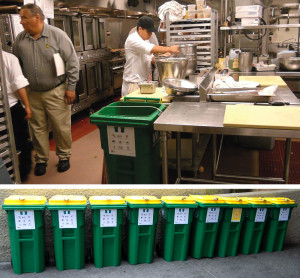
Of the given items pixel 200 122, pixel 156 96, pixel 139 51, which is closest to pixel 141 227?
pixel 200 122

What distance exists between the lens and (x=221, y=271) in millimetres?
1445

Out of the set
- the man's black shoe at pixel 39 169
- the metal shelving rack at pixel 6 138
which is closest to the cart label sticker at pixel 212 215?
the metal shelving rack at pixel 6 138

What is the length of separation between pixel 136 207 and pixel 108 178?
1.22 meters

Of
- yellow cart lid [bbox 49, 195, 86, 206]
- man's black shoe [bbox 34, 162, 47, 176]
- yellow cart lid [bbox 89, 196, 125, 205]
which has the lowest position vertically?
man's black shoe [bbox 34, 162, 47, 176]

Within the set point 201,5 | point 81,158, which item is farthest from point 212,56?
point 81,158

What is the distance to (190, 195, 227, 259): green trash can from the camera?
4.77ft

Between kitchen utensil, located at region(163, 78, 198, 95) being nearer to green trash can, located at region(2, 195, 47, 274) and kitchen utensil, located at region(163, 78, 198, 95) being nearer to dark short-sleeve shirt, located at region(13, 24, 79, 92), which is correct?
dark short-sleeve shirt, located at region(13, 24, 79, 92)

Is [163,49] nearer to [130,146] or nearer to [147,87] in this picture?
[147,87]

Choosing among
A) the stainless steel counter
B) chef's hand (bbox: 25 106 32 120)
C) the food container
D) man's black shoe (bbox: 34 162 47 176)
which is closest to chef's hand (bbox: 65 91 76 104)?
chef's hand (bbox: 25 106 32 120)

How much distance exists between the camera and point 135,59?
3.73 m

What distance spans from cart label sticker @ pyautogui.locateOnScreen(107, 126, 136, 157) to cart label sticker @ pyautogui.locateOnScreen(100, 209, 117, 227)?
1006 millimetres

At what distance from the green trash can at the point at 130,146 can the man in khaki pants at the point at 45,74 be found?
98cm

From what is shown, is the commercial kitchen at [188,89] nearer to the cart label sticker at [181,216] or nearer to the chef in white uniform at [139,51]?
the chef in white uniform at [139,51]

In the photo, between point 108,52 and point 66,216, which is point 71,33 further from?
point 66,216
